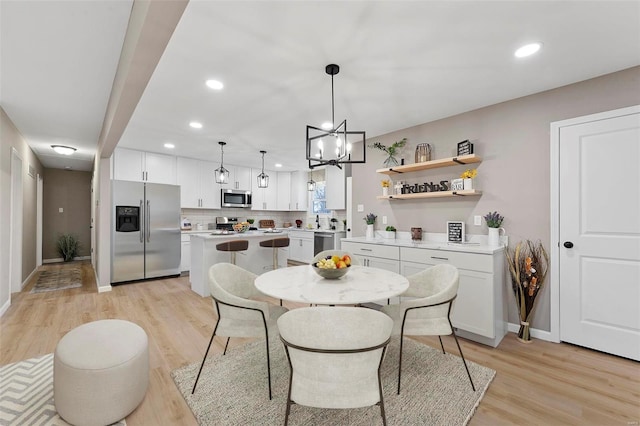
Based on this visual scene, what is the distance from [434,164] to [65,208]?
887 centimetres

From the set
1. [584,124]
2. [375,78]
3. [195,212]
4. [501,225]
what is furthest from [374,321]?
[195,212]

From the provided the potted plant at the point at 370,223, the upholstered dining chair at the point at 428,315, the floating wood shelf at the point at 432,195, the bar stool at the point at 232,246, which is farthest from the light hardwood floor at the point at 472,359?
the potted plant at the point at 370,223

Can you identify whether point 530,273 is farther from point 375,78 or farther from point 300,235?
point 300,235

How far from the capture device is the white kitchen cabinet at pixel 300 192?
7413 mm

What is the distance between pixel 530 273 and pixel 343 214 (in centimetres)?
423

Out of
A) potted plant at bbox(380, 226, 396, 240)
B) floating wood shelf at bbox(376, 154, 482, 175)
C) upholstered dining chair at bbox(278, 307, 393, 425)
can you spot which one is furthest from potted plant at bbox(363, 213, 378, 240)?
upholstered dining chair at bbox(278, 307, 393, 425)

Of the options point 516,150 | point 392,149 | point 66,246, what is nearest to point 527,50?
point 516,150

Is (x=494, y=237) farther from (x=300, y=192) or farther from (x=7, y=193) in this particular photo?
(x=7, y=193)

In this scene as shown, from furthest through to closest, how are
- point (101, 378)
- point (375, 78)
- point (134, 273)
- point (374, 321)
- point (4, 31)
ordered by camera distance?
point (134, 273), point (375, 78), point (4, 31), point (101, 378), point (374, 321)

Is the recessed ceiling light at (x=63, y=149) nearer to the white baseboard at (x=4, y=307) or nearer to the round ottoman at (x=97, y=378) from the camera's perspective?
the white baseboard at (x=4, y=307)

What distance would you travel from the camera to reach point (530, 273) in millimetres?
2682

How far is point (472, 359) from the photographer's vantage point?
7.84 feet

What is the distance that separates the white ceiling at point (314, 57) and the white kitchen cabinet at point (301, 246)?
3362 millimetres

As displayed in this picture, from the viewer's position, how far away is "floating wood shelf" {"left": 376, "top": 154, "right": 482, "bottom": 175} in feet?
10.4
